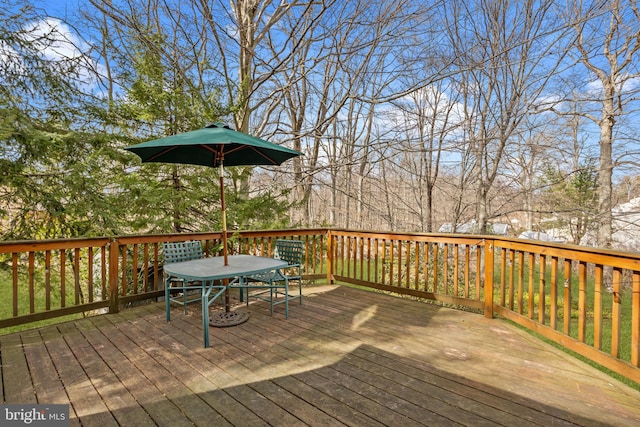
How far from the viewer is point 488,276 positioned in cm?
349

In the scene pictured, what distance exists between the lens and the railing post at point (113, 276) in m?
3.50

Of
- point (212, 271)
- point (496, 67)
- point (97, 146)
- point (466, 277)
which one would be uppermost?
point (496, 67)

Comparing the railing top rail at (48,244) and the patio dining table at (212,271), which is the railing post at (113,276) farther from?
the patio dining table at (212,271)

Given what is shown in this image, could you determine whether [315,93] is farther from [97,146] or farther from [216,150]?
[216,150]

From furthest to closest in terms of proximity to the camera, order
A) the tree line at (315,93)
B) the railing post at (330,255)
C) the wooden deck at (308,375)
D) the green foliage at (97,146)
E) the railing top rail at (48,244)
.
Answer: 1. the railing post at (330,255)
2. the tree line at (315,93)
3. the green foliage at (97,146)
4. the railing top rail at (48,244)
5. the wooden deck at (308,375)

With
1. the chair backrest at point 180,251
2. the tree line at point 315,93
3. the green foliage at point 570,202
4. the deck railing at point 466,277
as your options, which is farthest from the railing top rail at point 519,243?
the green foliage at point 570,202

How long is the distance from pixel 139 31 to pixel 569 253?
6.99 metres

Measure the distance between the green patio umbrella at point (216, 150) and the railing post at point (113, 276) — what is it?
3.57 feet

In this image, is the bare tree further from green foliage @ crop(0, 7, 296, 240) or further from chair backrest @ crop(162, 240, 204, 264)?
chair backrest @ crop(162, 240, 204, 264)

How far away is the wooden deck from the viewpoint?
6.00 ft

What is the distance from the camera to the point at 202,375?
2264 mm

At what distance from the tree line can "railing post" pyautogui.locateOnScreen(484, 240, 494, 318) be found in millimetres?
2906

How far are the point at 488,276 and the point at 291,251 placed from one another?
241cm

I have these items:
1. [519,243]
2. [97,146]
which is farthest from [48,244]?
[519,243]
